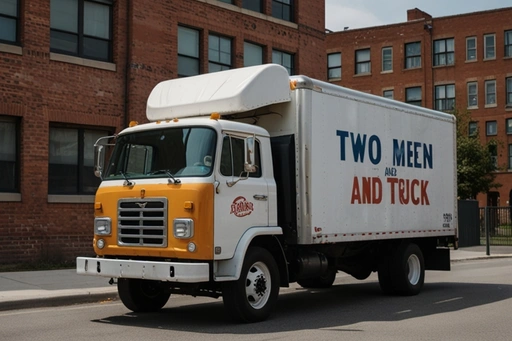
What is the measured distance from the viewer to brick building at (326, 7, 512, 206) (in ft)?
172

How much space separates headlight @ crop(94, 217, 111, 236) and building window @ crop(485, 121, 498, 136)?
4690 cm

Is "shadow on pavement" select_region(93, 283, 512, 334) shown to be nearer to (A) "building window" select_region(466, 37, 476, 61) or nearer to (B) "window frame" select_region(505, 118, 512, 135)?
(B) "window frame" select_region(505, 118, 512, 135)

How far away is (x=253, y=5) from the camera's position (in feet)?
80.6

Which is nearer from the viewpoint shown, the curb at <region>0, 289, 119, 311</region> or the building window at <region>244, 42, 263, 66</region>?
the curb at <region>0, 289, 119, 311</region>

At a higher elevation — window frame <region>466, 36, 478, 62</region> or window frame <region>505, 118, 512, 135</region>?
window frame <region>466, 36, 478, 62</region>

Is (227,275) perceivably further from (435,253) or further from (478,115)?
(478,115)

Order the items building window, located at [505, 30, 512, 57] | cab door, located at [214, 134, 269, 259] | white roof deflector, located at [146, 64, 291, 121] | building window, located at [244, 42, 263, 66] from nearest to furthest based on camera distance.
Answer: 1. cab door, located at [214, 134, 269, 259]
2. white roof deflector, located at [146, 64, 291, 121]
3. building window, located at [244, 42, 263, 66]
4. building window, located at [505, 30, 512, 57]

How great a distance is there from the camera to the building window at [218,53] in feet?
75.5

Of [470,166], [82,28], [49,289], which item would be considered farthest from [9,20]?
[470,166]

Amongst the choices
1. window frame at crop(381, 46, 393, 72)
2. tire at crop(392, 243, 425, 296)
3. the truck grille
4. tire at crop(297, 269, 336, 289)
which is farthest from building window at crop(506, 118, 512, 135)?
the truck grille

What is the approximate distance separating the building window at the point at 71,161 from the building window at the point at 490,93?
39324mm

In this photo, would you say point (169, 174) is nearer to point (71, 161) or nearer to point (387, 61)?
point (71, 161)

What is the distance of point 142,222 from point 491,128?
155ft

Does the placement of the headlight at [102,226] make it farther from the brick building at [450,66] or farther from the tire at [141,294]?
the brick building at [450,66]
